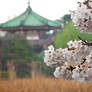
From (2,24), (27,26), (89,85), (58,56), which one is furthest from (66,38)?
(2,24)

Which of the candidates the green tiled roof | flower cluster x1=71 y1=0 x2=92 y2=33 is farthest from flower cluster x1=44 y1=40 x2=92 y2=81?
the green tiled roof

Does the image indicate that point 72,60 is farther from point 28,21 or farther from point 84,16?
point 28,21

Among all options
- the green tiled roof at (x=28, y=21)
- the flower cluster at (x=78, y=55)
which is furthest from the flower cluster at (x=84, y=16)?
the green tiled roof at (x=28, y=21)

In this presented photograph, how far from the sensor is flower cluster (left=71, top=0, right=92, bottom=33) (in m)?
5.09

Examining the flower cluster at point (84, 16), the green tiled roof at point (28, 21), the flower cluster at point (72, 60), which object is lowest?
the flower cluster at point (72, 60)

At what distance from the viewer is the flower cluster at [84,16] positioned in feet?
16.7

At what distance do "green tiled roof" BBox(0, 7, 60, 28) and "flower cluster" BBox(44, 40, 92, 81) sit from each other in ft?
70.4

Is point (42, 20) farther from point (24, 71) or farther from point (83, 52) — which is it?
point (83, 52)

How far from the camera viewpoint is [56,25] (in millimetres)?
28609

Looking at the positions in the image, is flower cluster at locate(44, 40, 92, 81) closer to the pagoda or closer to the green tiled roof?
the pagoda

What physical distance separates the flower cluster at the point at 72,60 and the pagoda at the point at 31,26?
20.7 m

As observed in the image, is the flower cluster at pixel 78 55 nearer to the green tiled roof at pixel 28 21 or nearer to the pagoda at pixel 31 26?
the pagoda at pixel 31 26

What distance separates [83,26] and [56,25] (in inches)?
920

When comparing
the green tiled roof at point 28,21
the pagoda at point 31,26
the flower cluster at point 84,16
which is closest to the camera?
the flower cluster at point 84,16
